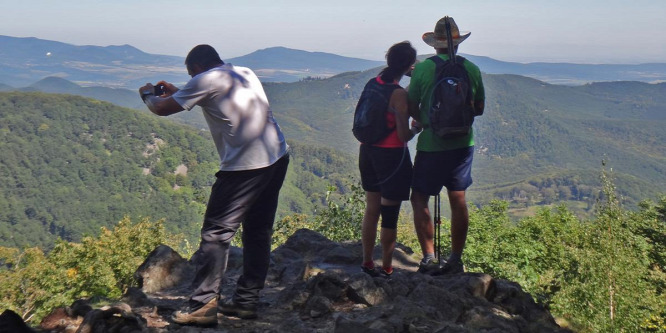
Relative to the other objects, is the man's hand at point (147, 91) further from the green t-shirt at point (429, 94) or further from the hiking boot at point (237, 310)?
the green t-shirt at point (429, 94)

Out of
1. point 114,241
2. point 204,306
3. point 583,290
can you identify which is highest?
point 204,306

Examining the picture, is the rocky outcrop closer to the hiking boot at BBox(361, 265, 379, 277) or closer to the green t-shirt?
the hiking boot at BBox(361, 265, 379, 277)

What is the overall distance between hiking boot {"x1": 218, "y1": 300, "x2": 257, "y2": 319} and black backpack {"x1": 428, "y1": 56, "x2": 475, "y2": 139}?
2.33m

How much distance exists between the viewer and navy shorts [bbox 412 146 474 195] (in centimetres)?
571

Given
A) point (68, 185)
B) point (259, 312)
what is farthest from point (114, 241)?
point (68, 185)

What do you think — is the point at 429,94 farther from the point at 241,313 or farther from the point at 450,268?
the point at 241,313

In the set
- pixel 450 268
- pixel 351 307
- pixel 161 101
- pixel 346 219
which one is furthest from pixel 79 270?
pixel 161 101

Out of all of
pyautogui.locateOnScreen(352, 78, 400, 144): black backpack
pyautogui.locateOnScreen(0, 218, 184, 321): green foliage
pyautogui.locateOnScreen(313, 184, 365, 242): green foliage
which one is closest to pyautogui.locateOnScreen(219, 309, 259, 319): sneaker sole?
pyautogui.locateOnScreen(352, 78, 400, 144): black backpack

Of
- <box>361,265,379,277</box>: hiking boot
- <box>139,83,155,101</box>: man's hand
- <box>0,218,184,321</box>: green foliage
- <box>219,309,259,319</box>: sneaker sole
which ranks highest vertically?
<box>139,83,155,101</box>: man's hand

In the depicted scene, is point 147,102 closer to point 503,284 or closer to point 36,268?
point 503,284

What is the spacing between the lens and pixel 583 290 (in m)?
7.69

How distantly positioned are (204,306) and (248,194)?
0.92 m

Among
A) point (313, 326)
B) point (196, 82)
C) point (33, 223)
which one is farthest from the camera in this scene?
point (33, 223)

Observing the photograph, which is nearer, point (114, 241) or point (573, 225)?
point (573, 225)
